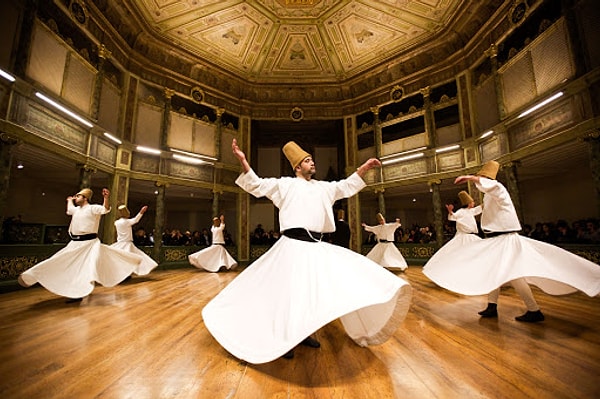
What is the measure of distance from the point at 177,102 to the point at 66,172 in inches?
169

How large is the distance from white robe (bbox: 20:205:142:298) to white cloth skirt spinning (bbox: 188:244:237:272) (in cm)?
325

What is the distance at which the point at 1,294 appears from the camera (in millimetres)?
4387

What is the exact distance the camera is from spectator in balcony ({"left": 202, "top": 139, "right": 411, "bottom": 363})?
1.53 m

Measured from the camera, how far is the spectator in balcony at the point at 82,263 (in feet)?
11.4

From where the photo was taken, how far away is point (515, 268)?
8.26ft

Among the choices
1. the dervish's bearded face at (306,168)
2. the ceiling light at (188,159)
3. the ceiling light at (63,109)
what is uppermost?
the ceiling light at (63,109)

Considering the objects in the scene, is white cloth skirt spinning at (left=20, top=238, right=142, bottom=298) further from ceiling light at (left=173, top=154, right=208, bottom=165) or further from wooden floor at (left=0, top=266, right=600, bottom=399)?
ceiling light at (left=173, top=154, right=208, bottom=165)

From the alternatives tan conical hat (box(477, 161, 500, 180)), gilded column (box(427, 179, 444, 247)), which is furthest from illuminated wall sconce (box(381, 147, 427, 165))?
tan conical hat (box(477, 161, 500, 180))

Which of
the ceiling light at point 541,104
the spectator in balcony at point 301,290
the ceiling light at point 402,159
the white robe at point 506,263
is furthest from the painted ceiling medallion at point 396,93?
the spectator in balcony at point 301,290

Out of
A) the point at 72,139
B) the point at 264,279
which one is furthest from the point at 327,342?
the point at 72,139

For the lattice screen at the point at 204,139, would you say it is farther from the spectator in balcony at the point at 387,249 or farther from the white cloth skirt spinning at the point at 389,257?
the white cloth skirt spinning at the point at 389,257

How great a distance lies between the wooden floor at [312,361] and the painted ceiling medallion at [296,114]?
10.3 m

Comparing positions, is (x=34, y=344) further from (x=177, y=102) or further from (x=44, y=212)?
(x=44, y=212)

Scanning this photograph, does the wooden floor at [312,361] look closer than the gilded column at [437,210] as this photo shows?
Yes
